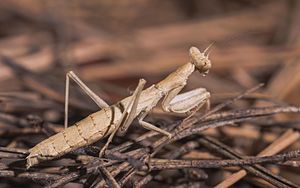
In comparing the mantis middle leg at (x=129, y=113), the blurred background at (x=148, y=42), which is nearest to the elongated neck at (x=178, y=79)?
the mantis middle leg at (x=129, y=113)

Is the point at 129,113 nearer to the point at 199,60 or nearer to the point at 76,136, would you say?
the point at 76,136

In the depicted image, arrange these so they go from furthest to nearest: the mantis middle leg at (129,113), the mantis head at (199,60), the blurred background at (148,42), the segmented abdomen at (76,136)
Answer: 1. the blurred background at (148,42)
2. the mantis head at (199,60)
3. the mantis middle leg at (129,113)
4. the segmented abdomen at (76,136)

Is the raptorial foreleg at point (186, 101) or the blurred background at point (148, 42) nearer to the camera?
the raptorial foreleg at point (186, 101)

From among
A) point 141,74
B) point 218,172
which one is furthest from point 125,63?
point 218,172

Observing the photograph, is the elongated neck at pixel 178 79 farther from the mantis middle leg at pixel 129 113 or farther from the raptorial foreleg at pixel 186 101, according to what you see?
the mantis middle leg at pixel 129 113

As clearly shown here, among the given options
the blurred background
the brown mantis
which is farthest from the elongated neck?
the blurred background

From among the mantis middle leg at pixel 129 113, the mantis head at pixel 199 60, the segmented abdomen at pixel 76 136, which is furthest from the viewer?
the mantis head at pixel 199 60

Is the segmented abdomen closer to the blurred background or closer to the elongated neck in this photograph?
the elongated neck

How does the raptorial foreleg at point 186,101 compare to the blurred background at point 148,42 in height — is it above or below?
below
